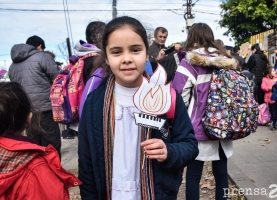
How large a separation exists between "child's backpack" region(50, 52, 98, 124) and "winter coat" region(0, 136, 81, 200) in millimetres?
1246

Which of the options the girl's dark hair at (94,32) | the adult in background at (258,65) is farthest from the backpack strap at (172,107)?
the adult in background at (258,65)

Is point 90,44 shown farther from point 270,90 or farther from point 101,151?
point 270,90

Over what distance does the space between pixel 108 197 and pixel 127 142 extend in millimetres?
304

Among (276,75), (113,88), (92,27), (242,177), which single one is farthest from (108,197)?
(276,75)

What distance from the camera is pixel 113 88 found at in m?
1.62

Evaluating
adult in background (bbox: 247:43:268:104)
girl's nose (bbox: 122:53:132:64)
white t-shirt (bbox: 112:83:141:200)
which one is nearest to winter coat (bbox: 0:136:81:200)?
white t-shirt (bbox: 112:83:141:200)

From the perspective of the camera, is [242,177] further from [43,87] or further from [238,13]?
[238,13]

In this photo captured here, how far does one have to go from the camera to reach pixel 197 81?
2.73 m

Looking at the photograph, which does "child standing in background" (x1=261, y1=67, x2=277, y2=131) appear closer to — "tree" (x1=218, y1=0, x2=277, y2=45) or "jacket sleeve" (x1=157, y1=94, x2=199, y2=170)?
"jacket sleeve" (x1=157, y1=94, x2=199, y2=170)

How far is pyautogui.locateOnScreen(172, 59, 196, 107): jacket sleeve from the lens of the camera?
275cm

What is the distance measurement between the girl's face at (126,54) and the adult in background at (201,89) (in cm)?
132

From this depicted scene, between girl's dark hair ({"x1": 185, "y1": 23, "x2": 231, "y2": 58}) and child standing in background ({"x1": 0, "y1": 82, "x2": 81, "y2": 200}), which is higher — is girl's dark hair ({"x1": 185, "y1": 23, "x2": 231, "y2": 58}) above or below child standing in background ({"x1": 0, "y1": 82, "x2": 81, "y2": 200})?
above

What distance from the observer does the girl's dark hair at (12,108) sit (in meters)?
1.46

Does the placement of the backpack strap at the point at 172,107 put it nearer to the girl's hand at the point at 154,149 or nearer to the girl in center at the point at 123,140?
the girl in center at the point at 123,140
